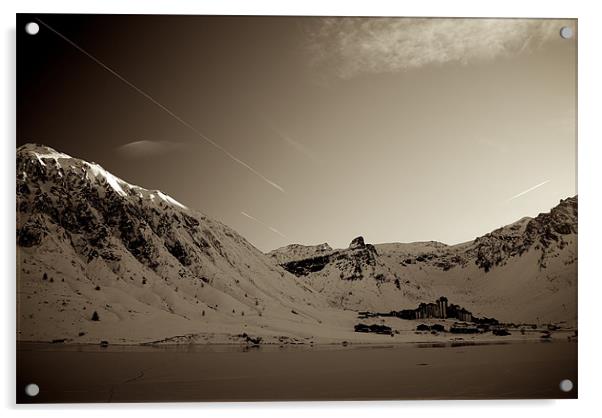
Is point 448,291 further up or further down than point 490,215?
further down

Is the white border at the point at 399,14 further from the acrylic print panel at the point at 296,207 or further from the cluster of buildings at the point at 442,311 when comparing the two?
the cluster of buildings at the point at 442,311

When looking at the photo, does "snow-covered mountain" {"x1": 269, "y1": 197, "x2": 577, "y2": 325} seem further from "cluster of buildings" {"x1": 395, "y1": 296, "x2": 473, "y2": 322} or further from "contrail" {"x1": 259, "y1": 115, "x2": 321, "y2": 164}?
"contrail" {"x1": 259, "y1": 115, "x2": 321, "y2": 164}

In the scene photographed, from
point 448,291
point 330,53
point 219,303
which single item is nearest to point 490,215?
point 448,291

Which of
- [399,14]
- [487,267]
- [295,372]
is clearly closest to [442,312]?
[487,267]

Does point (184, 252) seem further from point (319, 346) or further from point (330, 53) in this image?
point (330, 53)

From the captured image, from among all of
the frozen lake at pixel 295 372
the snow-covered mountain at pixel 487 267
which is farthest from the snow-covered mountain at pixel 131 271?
the snow-covered mountain at pixel 487 267

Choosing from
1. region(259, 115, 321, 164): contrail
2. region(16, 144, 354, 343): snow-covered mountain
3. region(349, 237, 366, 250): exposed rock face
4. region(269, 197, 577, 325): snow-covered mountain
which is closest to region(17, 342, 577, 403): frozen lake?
region(16, 144, 354, 343): snow-covered mountain

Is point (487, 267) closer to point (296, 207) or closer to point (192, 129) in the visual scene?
point (296, 207)
